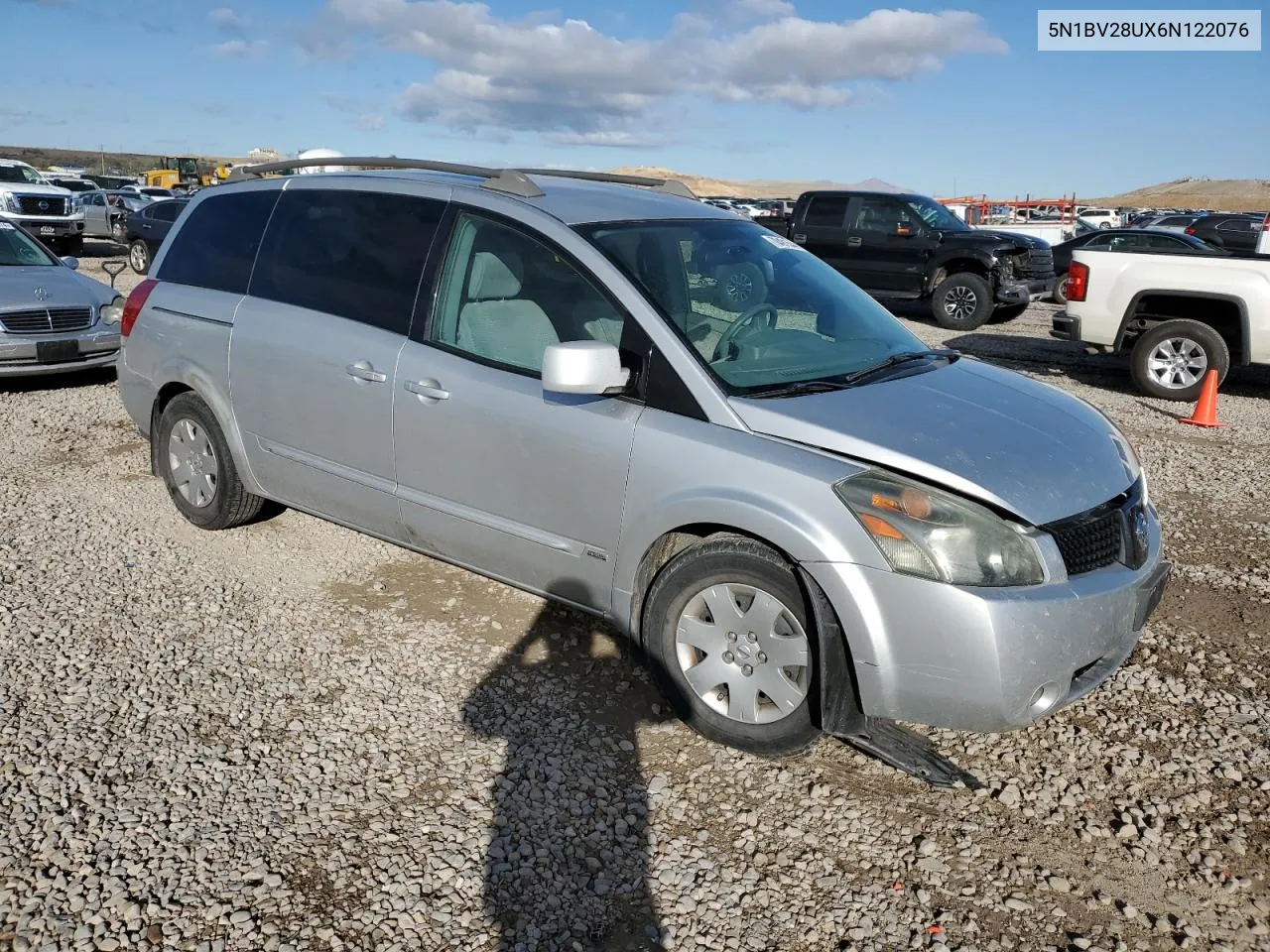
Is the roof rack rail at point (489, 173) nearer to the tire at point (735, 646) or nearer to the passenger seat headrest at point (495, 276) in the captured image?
the passenger seat headrest at point (495, 276)

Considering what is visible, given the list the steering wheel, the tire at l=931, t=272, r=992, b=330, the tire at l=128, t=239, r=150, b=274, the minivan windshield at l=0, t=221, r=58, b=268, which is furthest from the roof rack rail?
the tire at l=128, t=239, r=150, b=274

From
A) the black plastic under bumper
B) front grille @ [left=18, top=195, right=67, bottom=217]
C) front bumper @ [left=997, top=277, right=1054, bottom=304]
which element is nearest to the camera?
the black plastic under bumper

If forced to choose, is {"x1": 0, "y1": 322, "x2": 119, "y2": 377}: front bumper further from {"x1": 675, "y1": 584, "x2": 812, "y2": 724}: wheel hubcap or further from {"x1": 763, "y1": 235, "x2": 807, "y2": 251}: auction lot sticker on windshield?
{"x1": 675, "y1": 584, "x2": 812, "y2": 724}: wheel hubcap

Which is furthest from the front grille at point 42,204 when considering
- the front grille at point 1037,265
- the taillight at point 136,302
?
the taillight at point 136,302

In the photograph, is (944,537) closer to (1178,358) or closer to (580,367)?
(580,367)

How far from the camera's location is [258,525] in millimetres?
5594

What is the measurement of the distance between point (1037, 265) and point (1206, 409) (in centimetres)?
677

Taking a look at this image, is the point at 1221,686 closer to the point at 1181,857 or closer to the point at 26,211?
the point at 1181,857

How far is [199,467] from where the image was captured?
5.34m

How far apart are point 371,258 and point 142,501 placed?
2592 mm

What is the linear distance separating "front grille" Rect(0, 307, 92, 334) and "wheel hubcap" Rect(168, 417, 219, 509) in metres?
4.44

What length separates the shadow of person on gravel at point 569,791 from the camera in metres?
2.74

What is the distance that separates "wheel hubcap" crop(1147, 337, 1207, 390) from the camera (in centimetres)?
968

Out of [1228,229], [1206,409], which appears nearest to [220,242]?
[1206,409]
